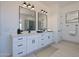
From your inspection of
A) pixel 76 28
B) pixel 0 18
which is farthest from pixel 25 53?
pixel 76 28

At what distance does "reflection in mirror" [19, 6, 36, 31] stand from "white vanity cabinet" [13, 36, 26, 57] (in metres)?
0.87

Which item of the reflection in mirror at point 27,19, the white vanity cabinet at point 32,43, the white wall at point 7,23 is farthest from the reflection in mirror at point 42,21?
the white wall at point 7,23

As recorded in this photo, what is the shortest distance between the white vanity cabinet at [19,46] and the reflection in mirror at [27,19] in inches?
34.4

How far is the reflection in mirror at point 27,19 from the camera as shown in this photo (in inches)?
135

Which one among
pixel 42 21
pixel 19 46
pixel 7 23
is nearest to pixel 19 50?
pixel 19 46

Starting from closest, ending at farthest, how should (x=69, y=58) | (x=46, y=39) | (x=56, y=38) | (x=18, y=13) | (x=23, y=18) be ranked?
1. (x=69, y=58)
2. (x=18, y=13)
3. (x=23, y=18)
4. (x=46, y=39)
5. (x=56, y=38)

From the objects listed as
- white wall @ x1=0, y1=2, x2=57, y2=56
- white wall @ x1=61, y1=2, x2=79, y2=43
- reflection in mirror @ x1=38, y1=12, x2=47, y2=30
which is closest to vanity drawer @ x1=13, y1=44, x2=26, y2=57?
white wall @ x1=0, y1=2, x2=57, y2=56

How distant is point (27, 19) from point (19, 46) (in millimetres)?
1500

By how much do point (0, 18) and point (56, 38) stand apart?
3417 mm

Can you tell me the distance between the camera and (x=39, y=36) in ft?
11.5

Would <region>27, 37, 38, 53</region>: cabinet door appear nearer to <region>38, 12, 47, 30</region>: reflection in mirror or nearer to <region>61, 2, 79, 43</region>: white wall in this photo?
<region>38, 12, 47, 30</region>: reflection in mirror

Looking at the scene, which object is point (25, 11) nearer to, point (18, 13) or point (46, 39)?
point (18, 13)

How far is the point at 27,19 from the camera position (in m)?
3.73

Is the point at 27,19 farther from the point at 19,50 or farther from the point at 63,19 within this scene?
the point at 63,19
